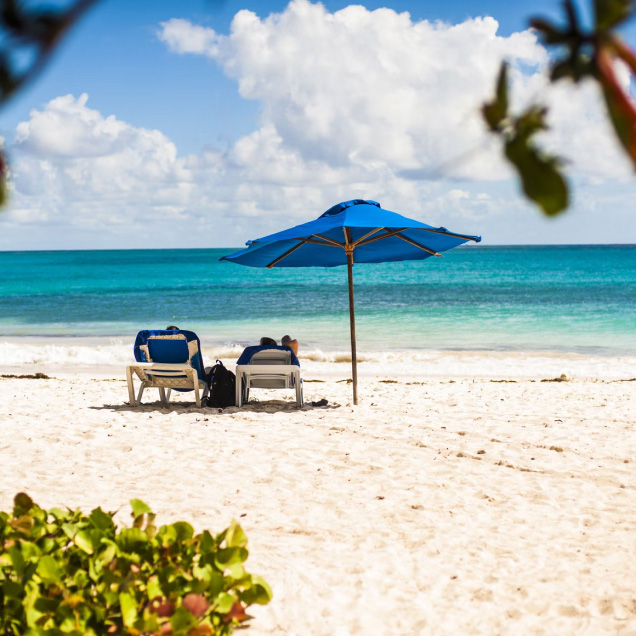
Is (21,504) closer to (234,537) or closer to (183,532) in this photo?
(183,532)

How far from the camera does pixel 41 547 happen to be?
2.78m

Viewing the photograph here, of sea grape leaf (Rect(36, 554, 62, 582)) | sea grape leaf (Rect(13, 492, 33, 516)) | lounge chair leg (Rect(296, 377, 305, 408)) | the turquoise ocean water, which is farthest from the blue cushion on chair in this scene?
the turquoise ocean water

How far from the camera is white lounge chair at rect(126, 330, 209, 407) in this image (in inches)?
304

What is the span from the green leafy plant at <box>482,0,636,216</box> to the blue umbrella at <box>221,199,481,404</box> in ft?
19.0

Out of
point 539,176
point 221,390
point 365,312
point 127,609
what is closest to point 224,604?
point 127,609

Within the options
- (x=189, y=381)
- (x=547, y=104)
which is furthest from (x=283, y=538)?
(x=189, y=381)

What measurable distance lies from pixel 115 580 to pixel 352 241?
19.7ft

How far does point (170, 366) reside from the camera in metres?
7.70

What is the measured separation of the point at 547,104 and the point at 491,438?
5523 millimetres

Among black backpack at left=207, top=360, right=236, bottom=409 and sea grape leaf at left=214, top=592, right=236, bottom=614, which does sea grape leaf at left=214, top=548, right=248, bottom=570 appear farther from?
black backpack at left=207, top=360, right=236, bottom=409

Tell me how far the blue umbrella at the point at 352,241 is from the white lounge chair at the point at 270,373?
25.8 inches

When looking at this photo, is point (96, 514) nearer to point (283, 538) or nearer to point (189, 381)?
point (283, 538)

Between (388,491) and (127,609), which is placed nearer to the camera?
(127,609)

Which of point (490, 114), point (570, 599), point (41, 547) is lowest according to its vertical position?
point (570, 599)
